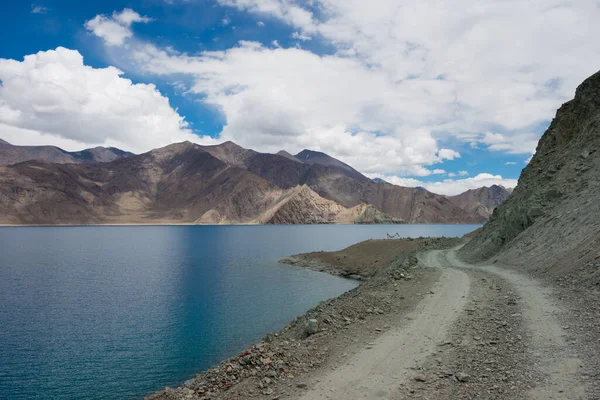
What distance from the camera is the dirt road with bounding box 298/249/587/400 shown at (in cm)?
845

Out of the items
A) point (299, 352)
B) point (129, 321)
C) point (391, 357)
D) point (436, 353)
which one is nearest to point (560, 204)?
point (436, 353)

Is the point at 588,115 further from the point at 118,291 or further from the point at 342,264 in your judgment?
the point at 118,291

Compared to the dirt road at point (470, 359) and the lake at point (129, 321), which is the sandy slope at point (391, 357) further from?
the lake at point (129, 321)

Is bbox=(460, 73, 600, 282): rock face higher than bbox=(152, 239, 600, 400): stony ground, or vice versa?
bbox=(460, 73, 600, 282): rock face

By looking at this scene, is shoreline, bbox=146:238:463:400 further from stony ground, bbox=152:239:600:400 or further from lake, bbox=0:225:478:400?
lake, bbox=0:225:478:400

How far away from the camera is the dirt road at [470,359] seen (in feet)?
27.7

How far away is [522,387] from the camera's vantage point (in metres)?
8.20

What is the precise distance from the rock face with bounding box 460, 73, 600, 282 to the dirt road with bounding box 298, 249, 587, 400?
237 inches

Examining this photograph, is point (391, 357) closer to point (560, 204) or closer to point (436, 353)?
point (436, 353)

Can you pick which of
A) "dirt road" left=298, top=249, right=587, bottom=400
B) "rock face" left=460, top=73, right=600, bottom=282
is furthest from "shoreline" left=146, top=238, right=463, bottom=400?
"rock face" left=460, top=73, right=600, bottom=282

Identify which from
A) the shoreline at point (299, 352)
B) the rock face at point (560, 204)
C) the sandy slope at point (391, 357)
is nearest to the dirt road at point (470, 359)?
the sandy slope at point (391, 357)

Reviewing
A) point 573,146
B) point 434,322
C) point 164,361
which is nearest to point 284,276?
point 164,361

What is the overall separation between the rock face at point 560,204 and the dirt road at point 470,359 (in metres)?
6.01

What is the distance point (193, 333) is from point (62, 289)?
25.9m
